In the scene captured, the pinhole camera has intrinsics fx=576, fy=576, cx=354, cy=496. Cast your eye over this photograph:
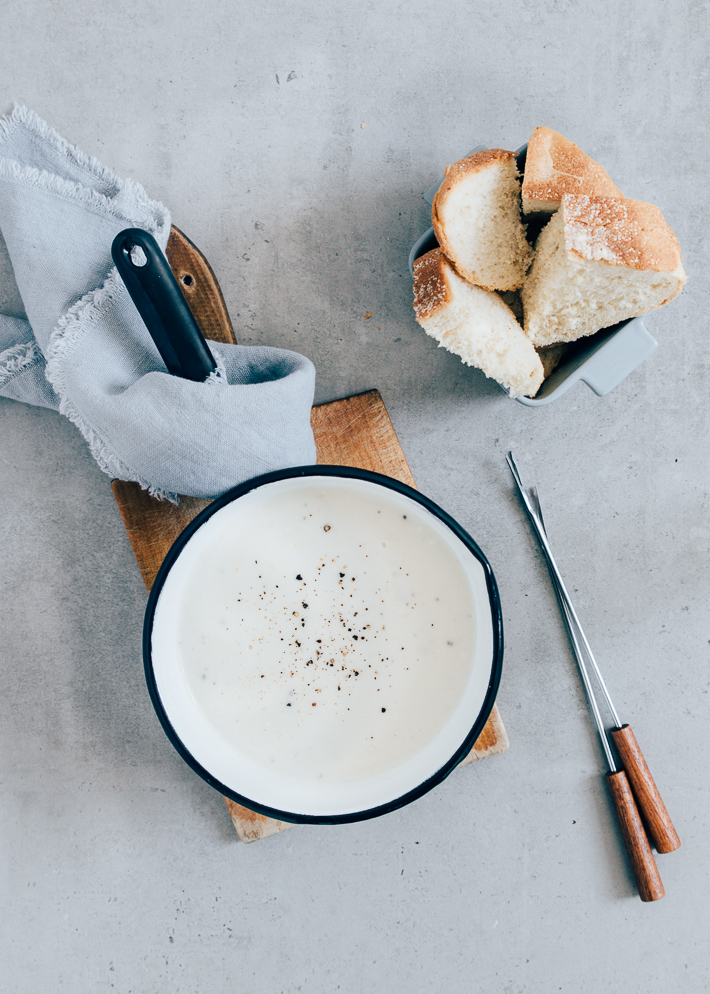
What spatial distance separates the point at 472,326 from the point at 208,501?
35cm

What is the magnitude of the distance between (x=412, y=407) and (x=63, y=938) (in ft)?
2.67

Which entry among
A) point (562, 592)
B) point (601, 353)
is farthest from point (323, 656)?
point (601, 353)

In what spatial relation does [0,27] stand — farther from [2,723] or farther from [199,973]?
[199,973]

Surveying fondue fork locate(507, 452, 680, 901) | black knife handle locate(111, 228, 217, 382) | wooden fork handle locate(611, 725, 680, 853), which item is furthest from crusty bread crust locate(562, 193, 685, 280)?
wooden fork handle locate(611, 725, 680, 853)

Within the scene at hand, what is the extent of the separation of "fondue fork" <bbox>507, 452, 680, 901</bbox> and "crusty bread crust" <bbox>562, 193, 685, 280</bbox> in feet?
0.84

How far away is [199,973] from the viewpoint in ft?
2.43

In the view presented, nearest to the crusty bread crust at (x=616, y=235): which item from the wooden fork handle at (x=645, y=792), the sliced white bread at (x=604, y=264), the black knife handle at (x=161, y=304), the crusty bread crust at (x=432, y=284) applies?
the sliced white bread at (x=604, y=264)

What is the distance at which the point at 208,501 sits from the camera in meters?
0.66

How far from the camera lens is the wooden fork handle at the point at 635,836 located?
2.41 ft

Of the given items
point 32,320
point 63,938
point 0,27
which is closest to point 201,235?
point 32,320

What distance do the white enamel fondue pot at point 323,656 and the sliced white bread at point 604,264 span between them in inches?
10.9

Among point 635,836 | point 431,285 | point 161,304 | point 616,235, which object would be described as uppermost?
point 616,235

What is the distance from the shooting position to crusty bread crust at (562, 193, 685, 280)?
57 centimetres

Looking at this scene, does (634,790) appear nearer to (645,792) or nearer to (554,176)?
(645,792)
